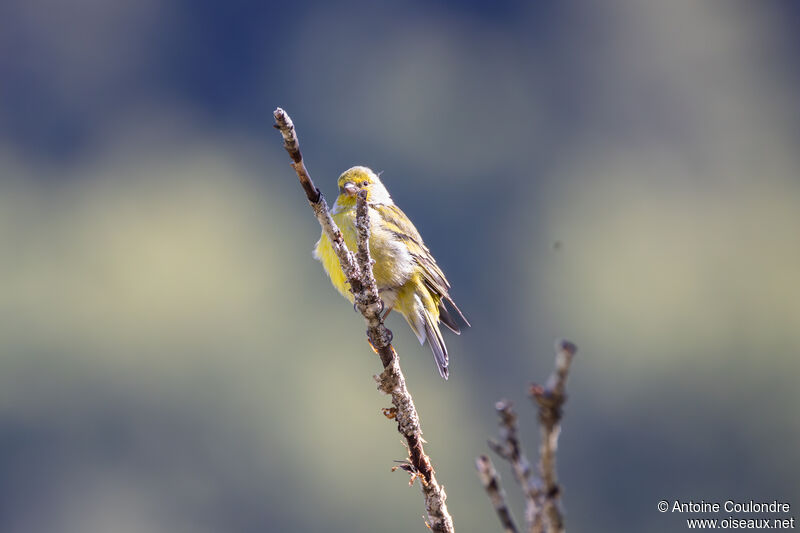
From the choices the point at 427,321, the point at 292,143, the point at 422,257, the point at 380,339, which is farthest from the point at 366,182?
the point at 292,143

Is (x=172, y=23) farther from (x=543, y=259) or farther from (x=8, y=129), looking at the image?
(x=543, y=259)

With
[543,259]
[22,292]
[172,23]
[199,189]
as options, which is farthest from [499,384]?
[172,23]

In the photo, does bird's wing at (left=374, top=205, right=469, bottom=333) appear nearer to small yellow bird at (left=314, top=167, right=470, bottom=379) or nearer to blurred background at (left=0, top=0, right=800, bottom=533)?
small yellow bird at (left=314, top=167, right=470, bottom=379)

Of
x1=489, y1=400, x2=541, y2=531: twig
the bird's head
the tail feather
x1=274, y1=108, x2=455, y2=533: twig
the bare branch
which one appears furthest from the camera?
the bird's head

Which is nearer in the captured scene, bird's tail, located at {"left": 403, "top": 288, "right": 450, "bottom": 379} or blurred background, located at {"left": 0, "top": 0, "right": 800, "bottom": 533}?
bird's tail, located at {"left": 403, "top": 288, "right": 450, "bottom": 379}

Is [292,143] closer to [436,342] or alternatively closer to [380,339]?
[380,339]

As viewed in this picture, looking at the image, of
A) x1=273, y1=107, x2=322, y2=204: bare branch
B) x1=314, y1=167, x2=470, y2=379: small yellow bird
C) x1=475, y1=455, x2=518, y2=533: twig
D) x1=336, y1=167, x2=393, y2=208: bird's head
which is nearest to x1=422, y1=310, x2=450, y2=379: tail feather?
x1=314, y1=167, x2=470, y2=379: small yellow bird

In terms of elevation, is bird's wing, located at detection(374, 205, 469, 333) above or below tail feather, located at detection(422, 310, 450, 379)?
above

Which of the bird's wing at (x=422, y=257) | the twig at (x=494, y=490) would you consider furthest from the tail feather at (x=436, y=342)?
the twig at (x=494, y=490)
